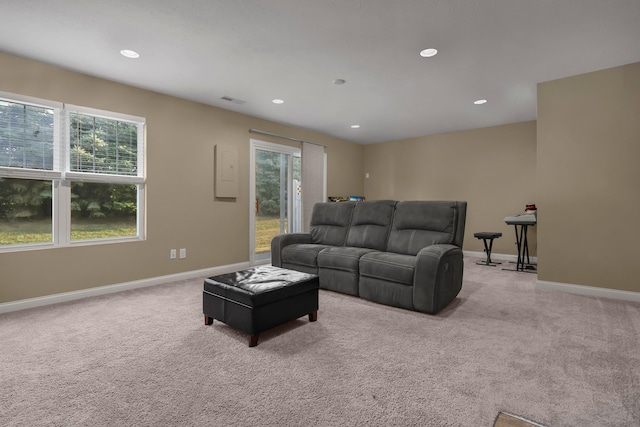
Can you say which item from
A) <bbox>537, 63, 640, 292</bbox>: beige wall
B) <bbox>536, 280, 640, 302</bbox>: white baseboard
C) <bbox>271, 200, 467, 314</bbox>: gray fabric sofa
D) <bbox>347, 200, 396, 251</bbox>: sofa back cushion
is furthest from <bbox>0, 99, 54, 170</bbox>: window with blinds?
<bbox>536, 280, 640, 302</bbox>: white baseboard

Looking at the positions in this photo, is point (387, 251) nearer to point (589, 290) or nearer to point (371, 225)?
point (371, 225)

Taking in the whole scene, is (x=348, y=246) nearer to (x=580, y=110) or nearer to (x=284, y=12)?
(x=284, y=12)

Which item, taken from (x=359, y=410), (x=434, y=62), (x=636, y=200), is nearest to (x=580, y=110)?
(x=636, y=200)

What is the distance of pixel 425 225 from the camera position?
3.53 meters

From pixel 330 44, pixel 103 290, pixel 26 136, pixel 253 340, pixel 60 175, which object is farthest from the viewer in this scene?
pixel 103 290

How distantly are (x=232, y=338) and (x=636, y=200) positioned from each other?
4192mm

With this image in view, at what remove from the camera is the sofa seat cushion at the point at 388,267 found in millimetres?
2996

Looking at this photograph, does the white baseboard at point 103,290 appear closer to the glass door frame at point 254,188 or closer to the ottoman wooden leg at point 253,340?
the glass door frame at point 254,188

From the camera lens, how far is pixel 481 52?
3055 mm

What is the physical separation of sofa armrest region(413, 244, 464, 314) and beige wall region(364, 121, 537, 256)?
355 cm

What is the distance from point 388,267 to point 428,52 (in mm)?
2107

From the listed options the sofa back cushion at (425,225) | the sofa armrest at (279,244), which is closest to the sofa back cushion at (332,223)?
the sofa armrest at (279,244)

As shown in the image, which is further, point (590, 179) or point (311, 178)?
point (311, 178)

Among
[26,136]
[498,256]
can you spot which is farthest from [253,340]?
[498,256]
